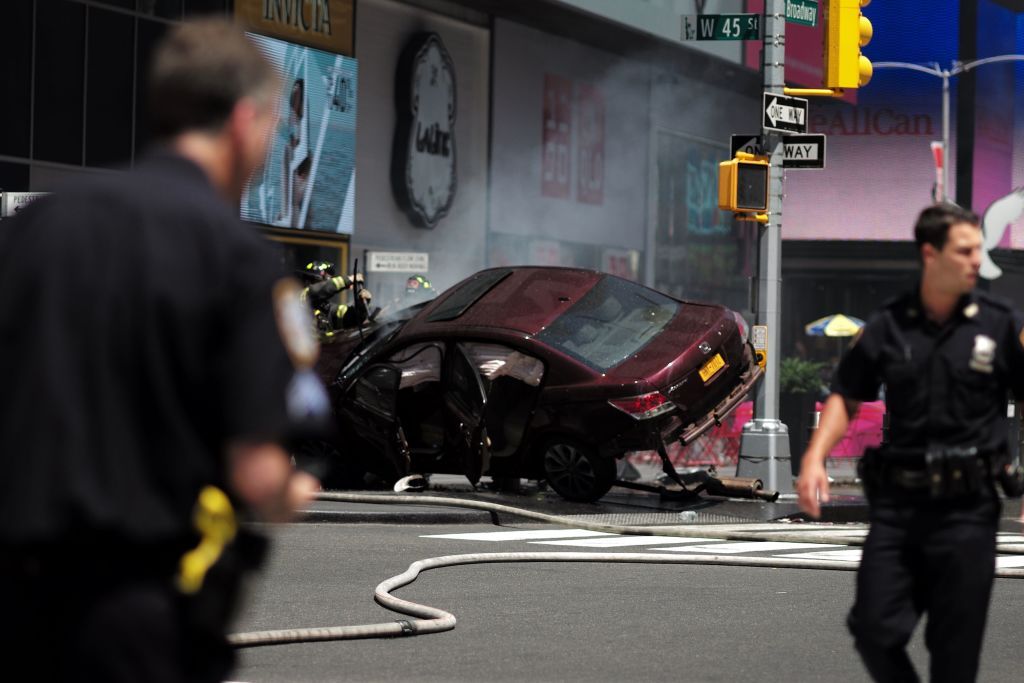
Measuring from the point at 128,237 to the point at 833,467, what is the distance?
24.0m

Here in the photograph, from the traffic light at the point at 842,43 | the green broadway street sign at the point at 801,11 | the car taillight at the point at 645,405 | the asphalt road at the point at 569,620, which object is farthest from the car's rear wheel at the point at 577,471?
the green broadway street sign at the point at 801,11

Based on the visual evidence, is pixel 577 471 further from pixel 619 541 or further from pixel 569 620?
pixel 569 620

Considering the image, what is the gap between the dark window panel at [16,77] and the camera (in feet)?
81.6

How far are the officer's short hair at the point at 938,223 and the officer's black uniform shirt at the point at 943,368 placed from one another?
17 cm

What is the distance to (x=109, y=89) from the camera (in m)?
26.7

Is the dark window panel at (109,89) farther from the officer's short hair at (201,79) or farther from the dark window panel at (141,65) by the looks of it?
the officer's short hair at (201,79)

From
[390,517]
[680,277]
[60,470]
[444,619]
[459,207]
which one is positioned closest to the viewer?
[60,470]

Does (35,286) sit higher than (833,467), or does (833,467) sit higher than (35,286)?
(35,286)

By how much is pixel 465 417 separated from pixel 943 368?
9878mm

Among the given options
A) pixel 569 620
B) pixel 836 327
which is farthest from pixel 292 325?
pixel 836 327

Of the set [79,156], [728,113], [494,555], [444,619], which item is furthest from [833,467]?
[728,113]

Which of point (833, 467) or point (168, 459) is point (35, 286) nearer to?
point (168, 459)

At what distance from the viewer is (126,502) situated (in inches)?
119

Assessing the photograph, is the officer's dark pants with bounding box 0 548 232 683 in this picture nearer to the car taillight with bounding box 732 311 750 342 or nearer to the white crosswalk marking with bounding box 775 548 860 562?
the white crosswalk marking with bounding box 775 548 860 562
